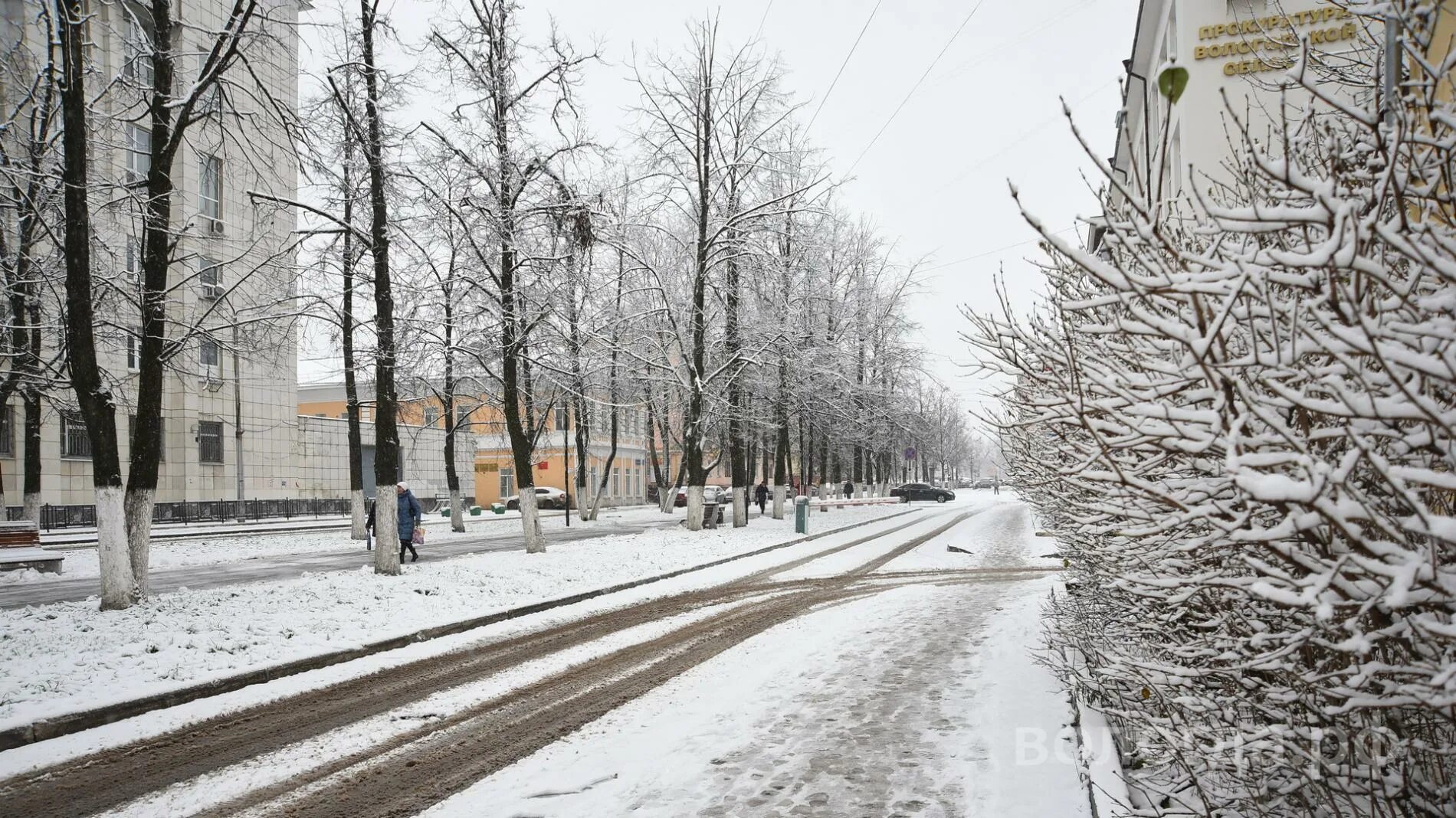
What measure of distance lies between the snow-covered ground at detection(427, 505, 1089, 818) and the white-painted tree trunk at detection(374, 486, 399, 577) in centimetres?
789

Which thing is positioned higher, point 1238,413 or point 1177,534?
point 1238,413

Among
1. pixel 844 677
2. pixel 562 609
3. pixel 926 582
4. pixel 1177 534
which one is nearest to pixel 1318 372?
pixel 1177 534

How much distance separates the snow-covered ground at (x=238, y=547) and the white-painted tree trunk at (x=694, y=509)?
684 centimetres

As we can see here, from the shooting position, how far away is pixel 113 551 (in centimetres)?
1056

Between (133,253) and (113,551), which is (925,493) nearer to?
(133,253)

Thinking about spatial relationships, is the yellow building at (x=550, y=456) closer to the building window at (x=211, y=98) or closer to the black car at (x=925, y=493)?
the black car at (x=925, y=493)

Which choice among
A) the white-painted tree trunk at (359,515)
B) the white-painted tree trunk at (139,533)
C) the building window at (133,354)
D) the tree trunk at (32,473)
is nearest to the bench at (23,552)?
the tree trunk at (32,473)

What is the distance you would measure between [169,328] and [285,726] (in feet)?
45.3

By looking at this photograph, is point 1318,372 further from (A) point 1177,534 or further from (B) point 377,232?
(B) point 377,232

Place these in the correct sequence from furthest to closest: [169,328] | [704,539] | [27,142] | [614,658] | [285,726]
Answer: [704,539] → [169,328] → [27,142] → [614,658] → [285,726]

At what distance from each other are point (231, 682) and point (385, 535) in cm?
689

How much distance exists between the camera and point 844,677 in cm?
798

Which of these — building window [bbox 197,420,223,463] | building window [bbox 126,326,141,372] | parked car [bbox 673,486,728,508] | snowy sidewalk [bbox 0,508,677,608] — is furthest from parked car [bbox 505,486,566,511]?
building window [bbox 126,326,141,372]

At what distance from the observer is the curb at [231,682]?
21.7ft
